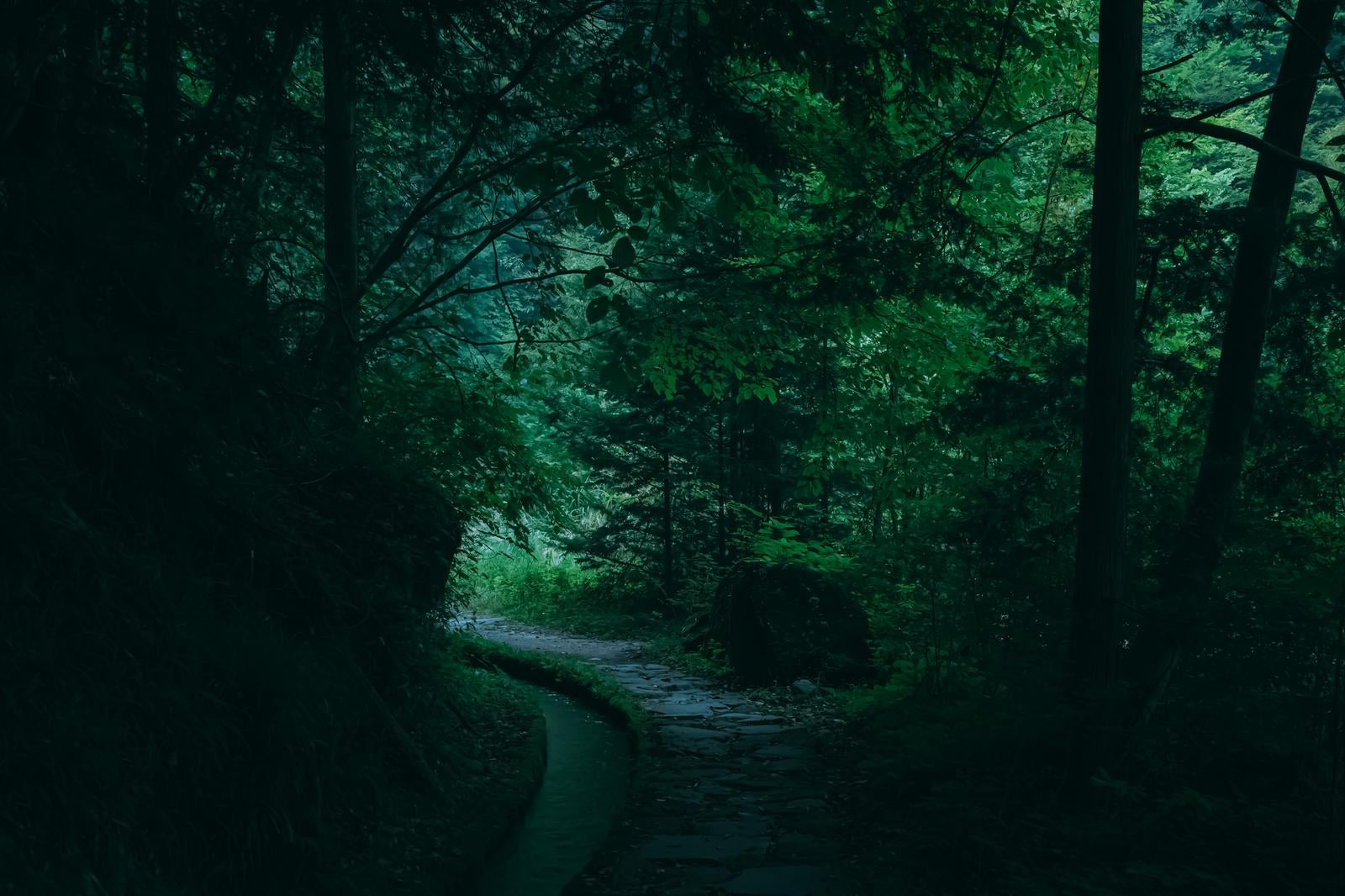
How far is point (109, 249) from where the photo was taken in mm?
4789

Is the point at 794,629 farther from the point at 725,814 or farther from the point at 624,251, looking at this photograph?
the point at 624,251

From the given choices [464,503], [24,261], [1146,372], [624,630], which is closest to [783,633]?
[464,503]

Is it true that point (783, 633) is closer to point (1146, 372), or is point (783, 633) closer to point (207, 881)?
point (1146, 372)

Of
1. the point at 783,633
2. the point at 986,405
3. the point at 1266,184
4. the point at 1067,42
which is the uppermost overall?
the point at 1067,42

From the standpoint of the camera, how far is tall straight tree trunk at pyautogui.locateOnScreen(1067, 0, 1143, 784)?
550 cm

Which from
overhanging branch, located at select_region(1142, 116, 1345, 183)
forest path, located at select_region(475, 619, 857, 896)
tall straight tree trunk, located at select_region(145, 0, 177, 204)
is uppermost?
overhanging branch, located at select_region(1142, 116, 1345, 183)

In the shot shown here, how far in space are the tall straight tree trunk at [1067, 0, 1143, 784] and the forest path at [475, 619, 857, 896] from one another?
1.69 m

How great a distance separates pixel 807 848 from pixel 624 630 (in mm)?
11519

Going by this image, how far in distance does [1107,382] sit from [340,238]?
6.38 metres

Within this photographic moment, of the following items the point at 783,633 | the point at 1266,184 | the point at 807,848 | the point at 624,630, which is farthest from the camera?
the point at 624,630

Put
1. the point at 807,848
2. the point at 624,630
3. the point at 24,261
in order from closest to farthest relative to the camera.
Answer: the point at 24,261, the point at 807,848, the point at 624,630

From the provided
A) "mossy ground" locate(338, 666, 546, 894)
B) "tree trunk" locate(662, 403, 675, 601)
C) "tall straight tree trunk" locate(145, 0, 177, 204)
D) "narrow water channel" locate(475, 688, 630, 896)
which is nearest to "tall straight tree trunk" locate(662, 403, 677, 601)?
"tree trunk" locate(662, 403, 675, 601)

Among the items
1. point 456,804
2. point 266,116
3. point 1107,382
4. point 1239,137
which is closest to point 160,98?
point 266,116

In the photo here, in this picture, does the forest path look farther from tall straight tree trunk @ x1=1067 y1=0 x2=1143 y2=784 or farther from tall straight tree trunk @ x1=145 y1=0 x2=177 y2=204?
tall straight tree trunk @ x1=145 y1=0 x2=177 y2=204
